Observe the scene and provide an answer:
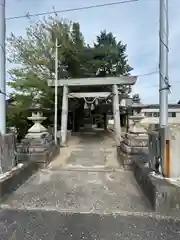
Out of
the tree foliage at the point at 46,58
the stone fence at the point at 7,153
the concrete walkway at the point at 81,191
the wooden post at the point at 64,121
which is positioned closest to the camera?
the concrete walkway at the point at 81,191

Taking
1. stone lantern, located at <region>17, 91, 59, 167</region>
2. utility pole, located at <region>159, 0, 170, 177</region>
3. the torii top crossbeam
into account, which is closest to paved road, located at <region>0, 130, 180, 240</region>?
stone lantern, located at <region>17, 91, 59, 167</region>

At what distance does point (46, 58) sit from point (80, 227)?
401 inches

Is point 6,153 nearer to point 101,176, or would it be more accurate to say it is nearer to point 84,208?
point 84,208

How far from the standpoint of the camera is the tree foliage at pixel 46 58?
11000 millimetres

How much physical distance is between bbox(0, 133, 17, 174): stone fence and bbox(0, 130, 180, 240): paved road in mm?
451

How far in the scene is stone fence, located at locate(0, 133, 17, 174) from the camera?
11.7ft

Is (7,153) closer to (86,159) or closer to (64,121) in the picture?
(86,159)

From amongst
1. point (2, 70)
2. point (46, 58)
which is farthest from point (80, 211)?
point (46, 58)

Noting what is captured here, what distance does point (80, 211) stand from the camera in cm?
289

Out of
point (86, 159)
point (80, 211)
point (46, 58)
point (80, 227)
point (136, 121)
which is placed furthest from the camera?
point (46, 58)

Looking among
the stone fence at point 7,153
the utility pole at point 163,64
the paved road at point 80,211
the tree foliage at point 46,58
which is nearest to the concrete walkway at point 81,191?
the paved road at point 80,211

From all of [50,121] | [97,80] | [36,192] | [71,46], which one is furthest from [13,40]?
[36,192]

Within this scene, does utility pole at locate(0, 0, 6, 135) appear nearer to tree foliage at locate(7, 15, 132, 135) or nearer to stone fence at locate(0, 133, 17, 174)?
stone fence at locate(0, 133, 17, 174)

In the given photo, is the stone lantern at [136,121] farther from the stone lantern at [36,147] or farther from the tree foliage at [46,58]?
the tree foliage at [46,58]
